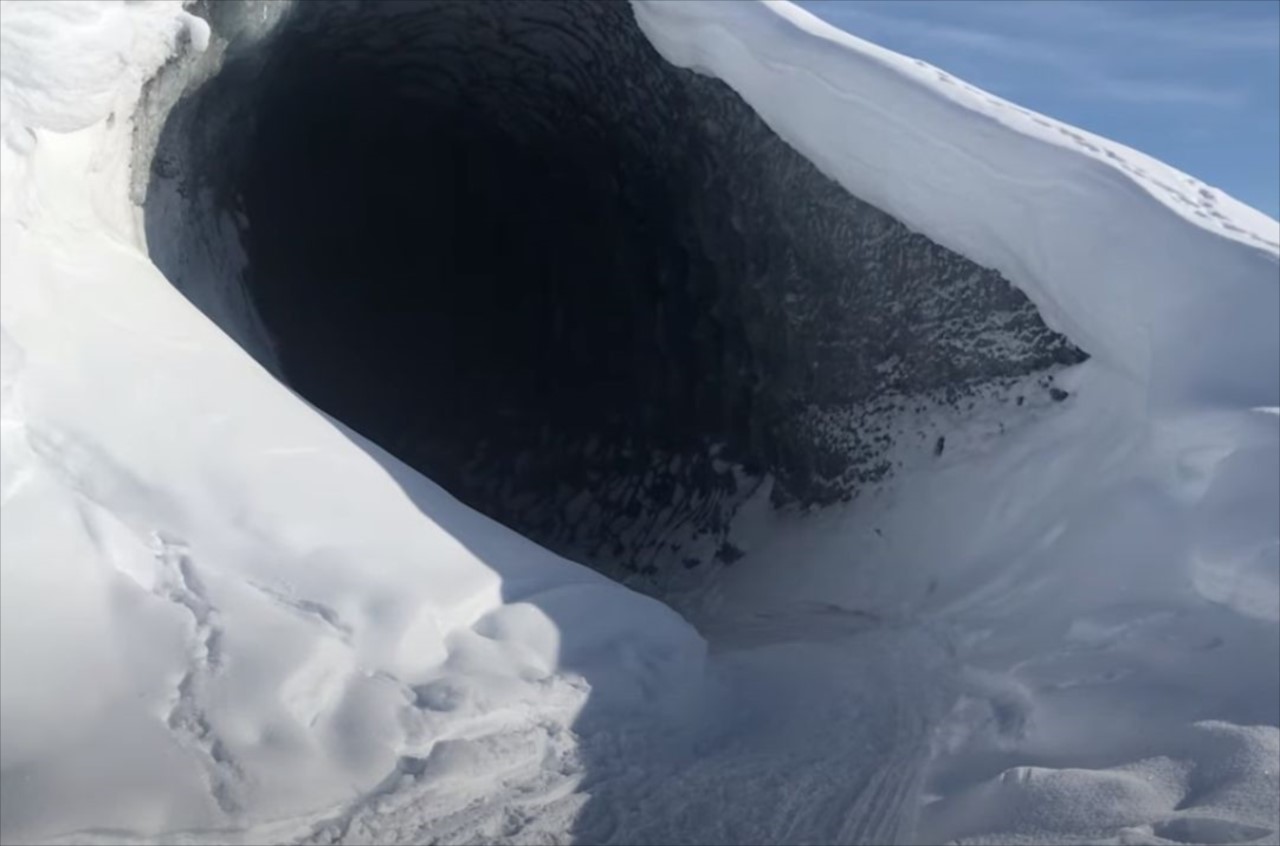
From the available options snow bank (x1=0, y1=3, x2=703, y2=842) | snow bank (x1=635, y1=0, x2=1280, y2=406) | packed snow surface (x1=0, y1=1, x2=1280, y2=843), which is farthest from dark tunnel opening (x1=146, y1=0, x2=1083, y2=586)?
snow bank (x1=0, y1=3, x2=703, y2=842)

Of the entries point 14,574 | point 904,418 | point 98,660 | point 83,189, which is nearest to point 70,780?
point 98,660

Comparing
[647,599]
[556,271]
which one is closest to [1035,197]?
[647,599]

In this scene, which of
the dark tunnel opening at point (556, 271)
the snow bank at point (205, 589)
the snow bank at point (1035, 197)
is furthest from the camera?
the dark tunnel opening at point (556, 271)

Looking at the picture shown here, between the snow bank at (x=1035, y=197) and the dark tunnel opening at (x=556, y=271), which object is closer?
the snow bank at (x=1035, y=197)

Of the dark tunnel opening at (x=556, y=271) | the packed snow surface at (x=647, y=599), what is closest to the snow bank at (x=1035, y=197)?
the packed snow surface at (x=647, y=599)

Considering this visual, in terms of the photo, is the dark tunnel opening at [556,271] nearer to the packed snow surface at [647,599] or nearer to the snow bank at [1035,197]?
the snow bank at [1035,197]

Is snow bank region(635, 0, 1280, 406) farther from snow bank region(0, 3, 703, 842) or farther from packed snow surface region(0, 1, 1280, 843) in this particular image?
snow bank region(0, 3, 703, 842)
